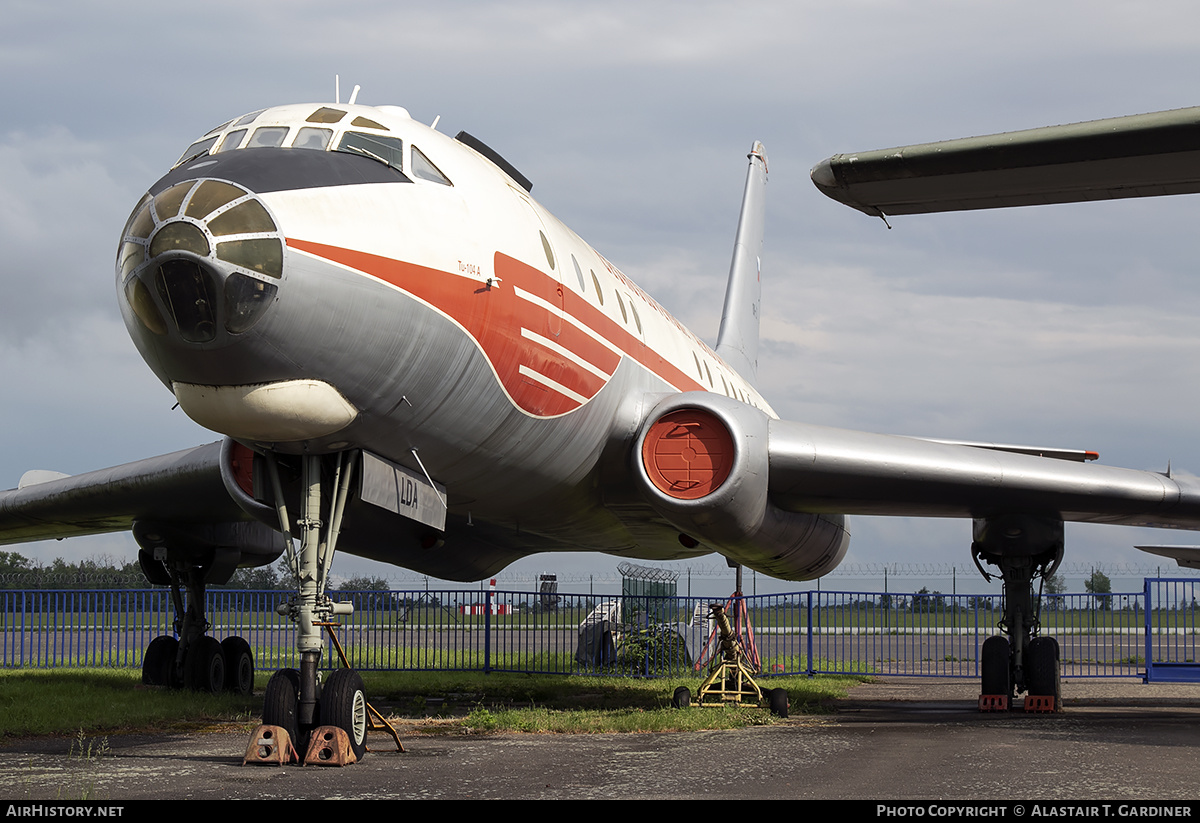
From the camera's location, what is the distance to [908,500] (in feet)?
35.8

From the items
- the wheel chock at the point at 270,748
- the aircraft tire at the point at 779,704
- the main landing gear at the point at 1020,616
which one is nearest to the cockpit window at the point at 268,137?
the wheel chock at the point at 270,748

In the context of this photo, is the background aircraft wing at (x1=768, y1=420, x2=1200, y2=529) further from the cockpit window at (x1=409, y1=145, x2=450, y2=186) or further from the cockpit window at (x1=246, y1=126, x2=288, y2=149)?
the cockpit window at (x1=246, y1=126, x2=288, y2=149)

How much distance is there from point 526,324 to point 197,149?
261cm

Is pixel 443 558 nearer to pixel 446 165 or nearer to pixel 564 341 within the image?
pixel 564 341

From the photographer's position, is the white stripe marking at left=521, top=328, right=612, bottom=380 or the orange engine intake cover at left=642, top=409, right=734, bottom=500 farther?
the orange engine intake cover at left=642, top=409, right=734, bottom=500

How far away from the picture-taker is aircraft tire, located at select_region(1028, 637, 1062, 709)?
11453 mm

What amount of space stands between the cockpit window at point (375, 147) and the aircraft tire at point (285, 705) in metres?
3.37

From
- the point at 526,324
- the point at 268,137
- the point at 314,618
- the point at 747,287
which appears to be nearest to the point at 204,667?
the point at 314,618

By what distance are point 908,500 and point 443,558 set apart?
492 cm

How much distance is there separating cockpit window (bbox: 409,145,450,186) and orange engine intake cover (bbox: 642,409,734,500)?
306 centimetres

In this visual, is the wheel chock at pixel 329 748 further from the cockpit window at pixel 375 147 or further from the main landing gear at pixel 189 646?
the main landing gear at pixel 189 646

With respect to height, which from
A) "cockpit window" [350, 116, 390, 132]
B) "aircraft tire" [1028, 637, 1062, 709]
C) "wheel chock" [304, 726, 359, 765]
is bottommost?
"aircraft tire" [1028, 637, 1062, 709]

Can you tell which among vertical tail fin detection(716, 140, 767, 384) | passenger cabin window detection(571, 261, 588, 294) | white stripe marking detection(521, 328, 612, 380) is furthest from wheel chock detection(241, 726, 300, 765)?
vertical tail fin detection(716, 140, 767, 384)

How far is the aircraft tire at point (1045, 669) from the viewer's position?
37.6 feet
